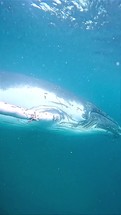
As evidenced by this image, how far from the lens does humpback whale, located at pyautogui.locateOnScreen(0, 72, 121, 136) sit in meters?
6.14

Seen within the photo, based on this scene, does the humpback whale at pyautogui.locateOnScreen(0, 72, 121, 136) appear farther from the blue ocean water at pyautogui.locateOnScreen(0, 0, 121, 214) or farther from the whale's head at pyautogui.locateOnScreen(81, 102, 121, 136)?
the blue ocean water at pyautogui.locateOnScreen(0, 0, 121, 214)

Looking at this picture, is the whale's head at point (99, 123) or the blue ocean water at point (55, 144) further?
the blue ocean water at point (55, 144)

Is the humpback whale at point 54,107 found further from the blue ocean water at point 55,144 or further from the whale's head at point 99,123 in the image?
the blue ocean water at point 55,144

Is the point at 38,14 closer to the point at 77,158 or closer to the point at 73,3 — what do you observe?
the point at 73,3

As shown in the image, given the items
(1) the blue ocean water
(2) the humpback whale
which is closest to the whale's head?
(2) the humpback whale

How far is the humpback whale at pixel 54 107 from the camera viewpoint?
614cm

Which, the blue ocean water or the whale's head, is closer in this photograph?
the whale's head

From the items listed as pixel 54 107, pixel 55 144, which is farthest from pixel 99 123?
pixel 55 144

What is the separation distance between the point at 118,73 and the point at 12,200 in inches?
773

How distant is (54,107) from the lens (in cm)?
611

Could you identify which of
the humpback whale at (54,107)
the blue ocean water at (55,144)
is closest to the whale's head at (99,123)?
the humpback whale at (54,107)

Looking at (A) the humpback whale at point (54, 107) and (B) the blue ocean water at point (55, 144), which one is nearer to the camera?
(A) the humpback whale at point (54, 107)

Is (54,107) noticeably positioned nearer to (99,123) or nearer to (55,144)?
(99,123)

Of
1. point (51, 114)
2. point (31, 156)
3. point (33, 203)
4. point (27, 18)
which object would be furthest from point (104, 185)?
point (51, 114)
